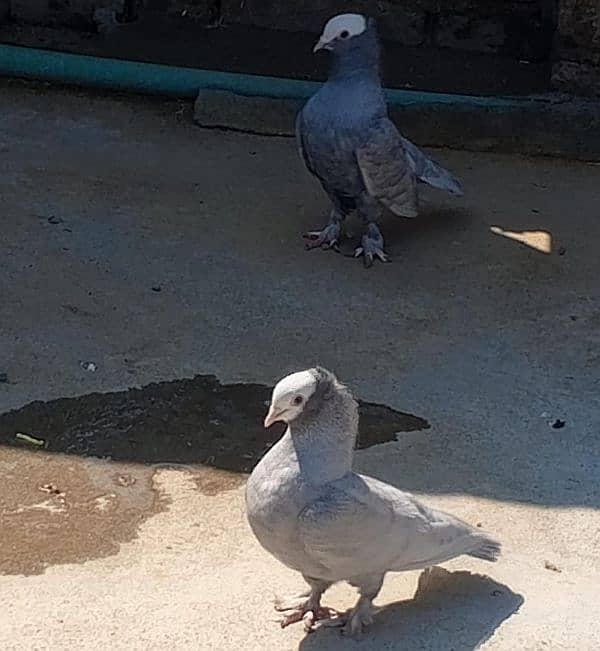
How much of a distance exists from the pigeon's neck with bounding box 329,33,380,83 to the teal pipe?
1754 millimetres

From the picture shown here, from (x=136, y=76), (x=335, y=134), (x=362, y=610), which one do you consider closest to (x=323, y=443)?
(x=362, y=610)

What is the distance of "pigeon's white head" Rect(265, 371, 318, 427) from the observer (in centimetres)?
313

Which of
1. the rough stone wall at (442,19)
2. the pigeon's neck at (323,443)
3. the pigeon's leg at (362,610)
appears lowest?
the pigeon's leg at (362,610)

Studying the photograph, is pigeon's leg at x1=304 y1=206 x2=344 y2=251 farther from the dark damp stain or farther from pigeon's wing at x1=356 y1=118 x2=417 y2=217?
the dark damp stain

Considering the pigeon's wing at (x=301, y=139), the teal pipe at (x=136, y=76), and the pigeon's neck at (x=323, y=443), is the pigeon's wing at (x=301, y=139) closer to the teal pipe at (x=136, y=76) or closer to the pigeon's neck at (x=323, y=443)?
the teal pipe at (x=136, y=76)

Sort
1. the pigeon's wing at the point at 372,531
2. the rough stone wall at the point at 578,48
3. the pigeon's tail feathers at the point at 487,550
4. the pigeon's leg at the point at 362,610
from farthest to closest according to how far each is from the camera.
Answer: the rough stone wall at the point at 578,48, the pigeon's tail feathers at the point at 487,550, the pigeon's leg at the point at 362,610, the pigeon's wing at the point at 372,531

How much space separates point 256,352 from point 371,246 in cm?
109

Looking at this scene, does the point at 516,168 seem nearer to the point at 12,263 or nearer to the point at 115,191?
the point at 115,191

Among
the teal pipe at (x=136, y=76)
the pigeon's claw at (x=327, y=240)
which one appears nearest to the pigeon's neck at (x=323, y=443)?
the pigeon's claw at (x=327, y=240)

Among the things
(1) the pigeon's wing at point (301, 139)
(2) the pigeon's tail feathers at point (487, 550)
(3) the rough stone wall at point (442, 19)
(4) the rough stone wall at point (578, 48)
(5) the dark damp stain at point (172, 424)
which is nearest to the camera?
(2) the pigeon's tail feathers at point (487, 550)

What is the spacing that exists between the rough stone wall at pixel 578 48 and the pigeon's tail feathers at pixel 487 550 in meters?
4.56

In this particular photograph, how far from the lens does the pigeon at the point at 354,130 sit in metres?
5.61

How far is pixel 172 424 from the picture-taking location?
4461 mm

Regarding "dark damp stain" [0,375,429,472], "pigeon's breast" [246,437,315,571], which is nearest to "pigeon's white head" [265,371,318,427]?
"pigeon's breast" [246,437,315,571]
